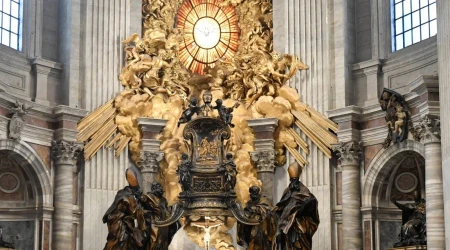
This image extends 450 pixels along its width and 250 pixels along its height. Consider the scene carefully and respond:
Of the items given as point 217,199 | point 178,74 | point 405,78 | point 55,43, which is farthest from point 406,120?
point 55,43

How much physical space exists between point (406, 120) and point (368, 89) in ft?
6.32

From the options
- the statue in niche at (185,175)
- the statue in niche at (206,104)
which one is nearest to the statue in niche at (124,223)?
the statue in niche at (185,175)

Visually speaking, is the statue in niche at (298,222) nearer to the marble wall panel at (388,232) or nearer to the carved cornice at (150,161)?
the marble wall panel at (388,232)

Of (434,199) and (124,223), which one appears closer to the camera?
(434,199)

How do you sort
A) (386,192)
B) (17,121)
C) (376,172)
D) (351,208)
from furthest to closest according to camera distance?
1. (386,192)
2. (351,208)
3. (376,172)
4. (17,121)

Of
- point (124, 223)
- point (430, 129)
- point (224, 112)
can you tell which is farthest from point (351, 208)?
point (124, 223)

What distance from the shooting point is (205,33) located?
24812 millimetres

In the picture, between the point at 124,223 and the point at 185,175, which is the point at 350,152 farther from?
the point at 124,223

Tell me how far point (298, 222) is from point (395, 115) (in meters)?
3.08

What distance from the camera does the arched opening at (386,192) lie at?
2122 cm

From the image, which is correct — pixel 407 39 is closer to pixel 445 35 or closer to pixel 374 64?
pixel 374 64

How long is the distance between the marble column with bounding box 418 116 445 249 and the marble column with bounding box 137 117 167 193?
20.6 feet

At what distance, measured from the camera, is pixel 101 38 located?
2308cm

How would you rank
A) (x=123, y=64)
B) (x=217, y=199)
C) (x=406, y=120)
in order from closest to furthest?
(x=406, y=120)
(x=217, y=199)
(x=123, y=64)
